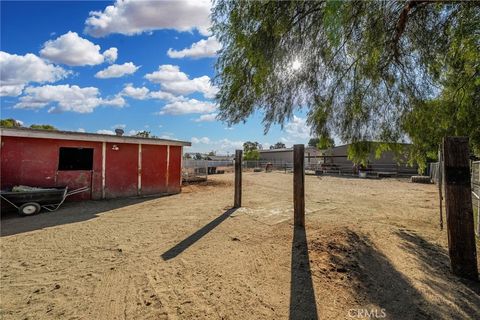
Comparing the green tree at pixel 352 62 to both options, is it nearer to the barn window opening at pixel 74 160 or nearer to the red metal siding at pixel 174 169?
the red metal siding at pixel 174 169

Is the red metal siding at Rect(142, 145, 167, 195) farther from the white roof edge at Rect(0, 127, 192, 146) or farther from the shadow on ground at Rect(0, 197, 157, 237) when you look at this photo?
the shadow on ground at Rect(0, 197, 157, 237)

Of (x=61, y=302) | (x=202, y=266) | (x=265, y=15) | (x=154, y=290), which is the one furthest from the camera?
(x=265, y=15)

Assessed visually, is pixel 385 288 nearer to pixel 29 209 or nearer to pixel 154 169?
pixel 29 209

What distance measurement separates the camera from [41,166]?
27.2 feet

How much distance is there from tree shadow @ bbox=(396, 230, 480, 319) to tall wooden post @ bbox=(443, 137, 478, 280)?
20cm

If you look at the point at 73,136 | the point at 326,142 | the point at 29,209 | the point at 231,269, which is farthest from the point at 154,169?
the point at 231,269

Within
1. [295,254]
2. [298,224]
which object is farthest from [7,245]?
[298,224]

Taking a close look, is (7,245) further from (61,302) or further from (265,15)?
(265,15)

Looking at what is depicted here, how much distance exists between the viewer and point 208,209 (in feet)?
25.2

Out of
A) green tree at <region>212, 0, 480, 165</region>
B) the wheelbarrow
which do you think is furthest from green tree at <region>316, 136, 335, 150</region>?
the wheelbarrow

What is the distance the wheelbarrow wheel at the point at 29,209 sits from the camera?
7085 millimetres

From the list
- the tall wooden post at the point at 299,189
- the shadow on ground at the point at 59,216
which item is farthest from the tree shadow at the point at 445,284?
the shadow on ground at the point at 59,216

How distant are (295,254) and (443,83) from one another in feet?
15.7

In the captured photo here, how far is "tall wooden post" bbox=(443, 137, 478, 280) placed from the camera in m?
3.25
